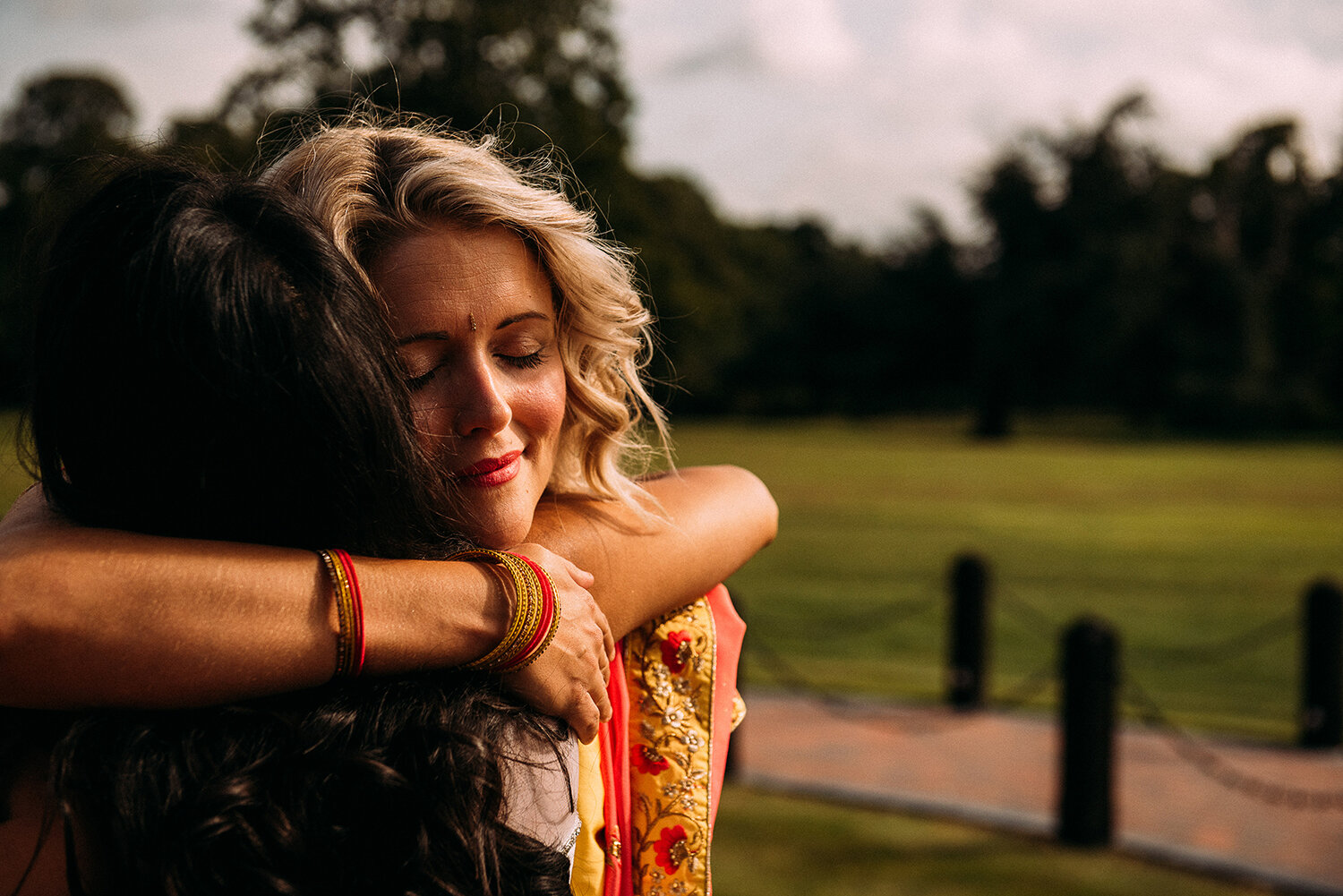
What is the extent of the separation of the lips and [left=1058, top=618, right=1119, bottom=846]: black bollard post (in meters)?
5.27

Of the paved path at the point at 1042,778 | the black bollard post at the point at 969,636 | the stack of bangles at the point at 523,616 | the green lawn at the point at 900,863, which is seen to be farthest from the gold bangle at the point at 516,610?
the black bollard post at the point at 969,636

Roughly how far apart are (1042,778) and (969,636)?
1.88 metres

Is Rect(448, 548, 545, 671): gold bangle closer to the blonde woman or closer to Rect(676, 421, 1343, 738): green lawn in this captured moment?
the blonde woman

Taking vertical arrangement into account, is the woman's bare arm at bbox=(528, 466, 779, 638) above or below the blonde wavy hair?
below

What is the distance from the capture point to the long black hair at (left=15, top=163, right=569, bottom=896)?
1271 mm

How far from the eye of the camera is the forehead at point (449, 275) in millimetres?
1638

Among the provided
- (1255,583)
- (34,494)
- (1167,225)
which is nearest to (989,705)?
(1255,583)

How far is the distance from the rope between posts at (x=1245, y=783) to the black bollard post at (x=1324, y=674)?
2.66 feet

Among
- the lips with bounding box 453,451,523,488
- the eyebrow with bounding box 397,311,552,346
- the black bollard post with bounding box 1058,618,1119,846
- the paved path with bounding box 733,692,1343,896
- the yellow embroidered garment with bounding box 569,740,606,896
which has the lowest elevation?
the paved path with bounding box 733,692,1343,896

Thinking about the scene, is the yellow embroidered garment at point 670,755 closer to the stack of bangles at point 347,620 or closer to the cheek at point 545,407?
the cheek at point 545,407

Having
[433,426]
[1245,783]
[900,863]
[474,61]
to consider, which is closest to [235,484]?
[433,426]

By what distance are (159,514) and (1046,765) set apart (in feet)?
23.9

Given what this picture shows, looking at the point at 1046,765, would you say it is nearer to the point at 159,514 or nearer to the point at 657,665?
the point at 657,665

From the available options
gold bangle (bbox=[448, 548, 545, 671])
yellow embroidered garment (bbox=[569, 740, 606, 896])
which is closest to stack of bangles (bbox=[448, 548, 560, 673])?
gold bangle (bbox=[448, 548, 545, 671])
